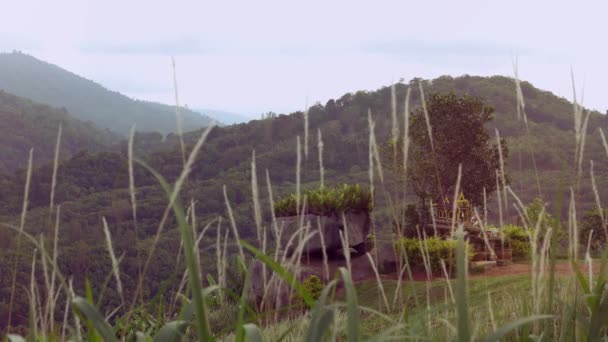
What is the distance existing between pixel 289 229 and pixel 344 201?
3.53 ft

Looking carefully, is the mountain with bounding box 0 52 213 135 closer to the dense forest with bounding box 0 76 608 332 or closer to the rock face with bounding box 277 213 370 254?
the dense forest with bounding box 0 76 608 332

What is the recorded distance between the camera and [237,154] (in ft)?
158

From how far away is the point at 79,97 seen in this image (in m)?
99.9

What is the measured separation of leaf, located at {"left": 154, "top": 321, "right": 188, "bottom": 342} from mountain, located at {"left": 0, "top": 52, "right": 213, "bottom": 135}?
86.0 metres

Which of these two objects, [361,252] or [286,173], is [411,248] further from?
[286,173]

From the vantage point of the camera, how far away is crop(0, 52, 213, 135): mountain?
91925mm

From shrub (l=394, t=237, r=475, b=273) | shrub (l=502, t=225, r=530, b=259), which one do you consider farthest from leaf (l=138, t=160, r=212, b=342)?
shrub (l=502, t=225, r=530, b=259)

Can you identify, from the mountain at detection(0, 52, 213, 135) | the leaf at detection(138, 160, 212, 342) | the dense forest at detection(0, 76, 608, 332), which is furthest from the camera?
the mountain at detection(0, 52, 213, 135)

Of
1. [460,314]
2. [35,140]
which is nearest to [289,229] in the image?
[460,314]

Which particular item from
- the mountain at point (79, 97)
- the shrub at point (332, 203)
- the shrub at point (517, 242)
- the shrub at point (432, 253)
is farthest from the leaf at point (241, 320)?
the mountain at point (79, 97)

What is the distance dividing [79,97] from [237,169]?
205 ft

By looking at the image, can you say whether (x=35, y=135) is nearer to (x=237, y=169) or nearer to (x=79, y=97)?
(x=237, y=169)

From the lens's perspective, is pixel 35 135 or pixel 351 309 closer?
pixel 351 309

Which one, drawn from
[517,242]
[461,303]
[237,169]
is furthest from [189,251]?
[237,169]
